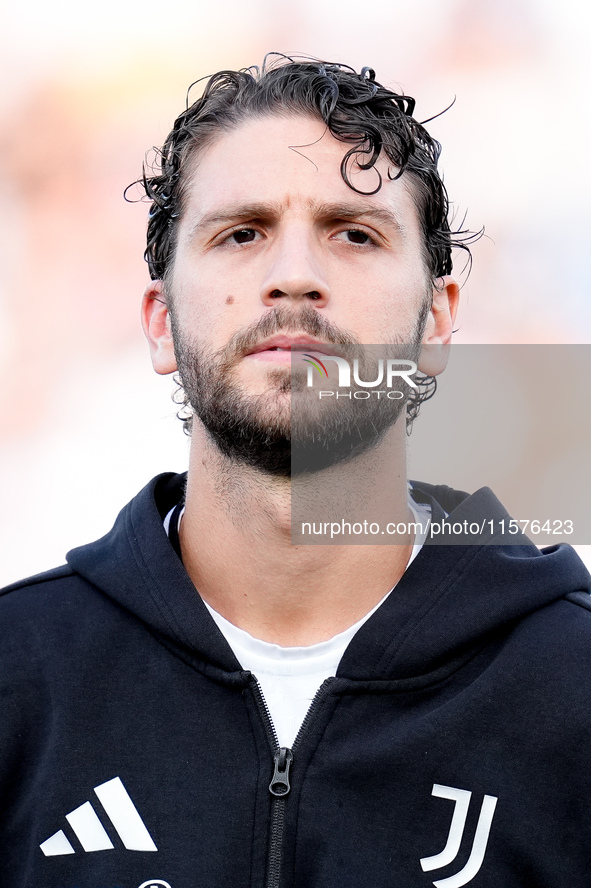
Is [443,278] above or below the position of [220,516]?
above

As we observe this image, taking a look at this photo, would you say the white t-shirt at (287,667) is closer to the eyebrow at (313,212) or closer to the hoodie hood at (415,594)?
the hoodie hood at (415,594)

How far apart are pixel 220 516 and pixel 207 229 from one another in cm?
79

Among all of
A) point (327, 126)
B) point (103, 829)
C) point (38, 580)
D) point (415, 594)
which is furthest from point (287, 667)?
point (327, 126)

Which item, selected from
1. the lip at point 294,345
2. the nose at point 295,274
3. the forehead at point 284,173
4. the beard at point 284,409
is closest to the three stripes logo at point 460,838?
the beard at point 284,409

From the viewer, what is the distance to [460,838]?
204 cm

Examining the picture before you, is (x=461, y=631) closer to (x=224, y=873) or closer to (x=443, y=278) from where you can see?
(x=224, y=873)

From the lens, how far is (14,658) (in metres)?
2.35

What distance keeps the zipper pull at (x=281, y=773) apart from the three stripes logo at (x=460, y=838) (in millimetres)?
327

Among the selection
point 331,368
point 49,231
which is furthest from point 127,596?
point 49,231

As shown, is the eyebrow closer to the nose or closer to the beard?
the nose

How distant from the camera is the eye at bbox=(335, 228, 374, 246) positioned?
8.27 feet

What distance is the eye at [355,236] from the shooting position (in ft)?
8.27

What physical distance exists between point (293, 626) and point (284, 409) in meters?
0.58

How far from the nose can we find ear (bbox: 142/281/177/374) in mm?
493
